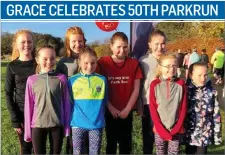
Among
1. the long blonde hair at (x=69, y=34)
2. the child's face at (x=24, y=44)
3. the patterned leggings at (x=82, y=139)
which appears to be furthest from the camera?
the long blonde hair at (x=69, y=34)

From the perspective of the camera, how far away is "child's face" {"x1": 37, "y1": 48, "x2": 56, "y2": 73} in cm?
388

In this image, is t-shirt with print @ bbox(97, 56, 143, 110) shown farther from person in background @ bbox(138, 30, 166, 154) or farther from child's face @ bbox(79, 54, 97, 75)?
child's face @ bbox(79, 54, 97, 75)

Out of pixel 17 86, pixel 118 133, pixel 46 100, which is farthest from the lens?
pixel 118 133

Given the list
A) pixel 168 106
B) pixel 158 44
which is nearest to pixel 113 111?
pixel 168 106

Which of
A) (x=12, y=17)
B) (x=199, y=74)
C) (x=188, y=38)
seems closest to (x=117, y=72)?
(x=199, y=74)

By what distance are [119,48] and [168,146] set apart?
3.85 ft

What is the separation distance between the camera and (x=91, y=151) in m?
4.02

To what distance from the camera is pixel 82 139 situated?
13.1 ft

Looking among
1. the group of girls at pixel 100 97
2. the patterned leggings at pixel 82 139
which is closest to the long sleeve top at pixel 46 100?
the group of girls at pixel 100 97

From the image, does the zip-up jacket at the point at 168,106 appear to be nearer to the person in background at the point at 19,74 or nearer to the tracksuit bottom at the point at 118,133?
the tracksuit bottom at the point at 118,133

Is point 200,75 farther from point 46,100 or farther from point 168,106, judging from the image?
point 46,100

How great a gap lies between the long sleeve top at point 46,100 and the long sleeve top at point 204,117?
1.32m

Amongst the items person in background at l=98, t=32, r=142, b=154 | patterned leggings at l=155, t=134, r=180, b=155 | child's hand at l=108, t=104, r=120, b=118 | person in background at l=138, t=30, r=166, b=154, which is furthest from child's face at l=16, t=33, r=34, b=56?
patterned leggings at l=155, t=134, r=180, b=155

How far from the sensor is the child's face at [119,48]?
4.16 m
